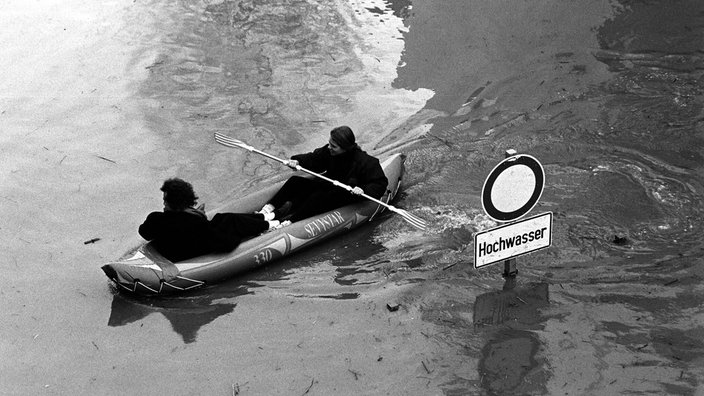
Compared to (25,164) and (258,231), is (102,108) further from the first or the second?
(258,231)

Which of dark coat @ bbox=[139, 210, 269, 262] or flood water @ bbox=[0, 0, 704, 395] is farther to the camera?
dark coat @ bbox=[139, 210, 269, 262]

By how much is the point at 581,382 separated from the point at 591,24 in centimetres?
928

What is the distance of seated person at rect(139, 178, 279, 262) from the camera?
7094 millimetres

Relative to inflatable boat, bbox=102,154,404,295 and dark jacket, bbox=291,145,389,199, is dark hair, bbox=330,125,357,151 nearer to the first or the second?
dark jacket, bbox=291,145,389,199

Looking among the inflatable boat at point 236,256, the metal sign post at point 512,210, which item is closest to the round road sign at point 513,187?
the metal sign post at point 512,210

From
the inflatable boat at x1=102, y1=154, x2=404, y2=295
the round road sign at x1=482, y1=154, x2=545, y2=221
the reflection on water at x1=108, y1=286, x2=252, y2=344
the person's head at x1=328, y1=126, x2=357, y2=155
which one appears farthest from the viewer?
the person's head at x1=328, y1=126, x2=357, y2=155

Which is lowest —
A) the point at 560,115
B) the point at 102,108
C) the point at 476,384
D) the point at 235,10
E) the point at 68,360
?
the point at 68,360

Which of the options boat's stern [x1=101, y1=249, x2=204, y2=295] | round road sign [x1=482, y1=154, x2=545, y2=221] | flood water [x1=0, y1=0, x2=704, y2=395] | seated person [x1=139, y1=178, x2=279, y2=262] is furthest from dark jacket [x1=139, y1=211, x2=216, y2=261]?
round road sign [x1=482, y1=154, x2=545, y2=221]

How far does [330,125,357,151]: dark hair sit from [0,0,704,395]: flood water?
38.3 inches

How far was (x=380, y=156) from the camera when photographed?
399 inches

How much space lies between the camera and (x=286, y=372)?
231 inches

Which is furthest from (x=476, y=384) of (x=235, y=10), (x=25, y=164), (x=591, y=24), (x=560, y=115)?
(x=235, y=10)

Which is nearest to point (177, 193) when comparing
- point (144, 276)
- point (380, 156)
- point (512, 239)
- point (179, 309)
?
point (144, 276)

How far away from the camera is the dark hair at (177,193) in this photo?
702 cm
